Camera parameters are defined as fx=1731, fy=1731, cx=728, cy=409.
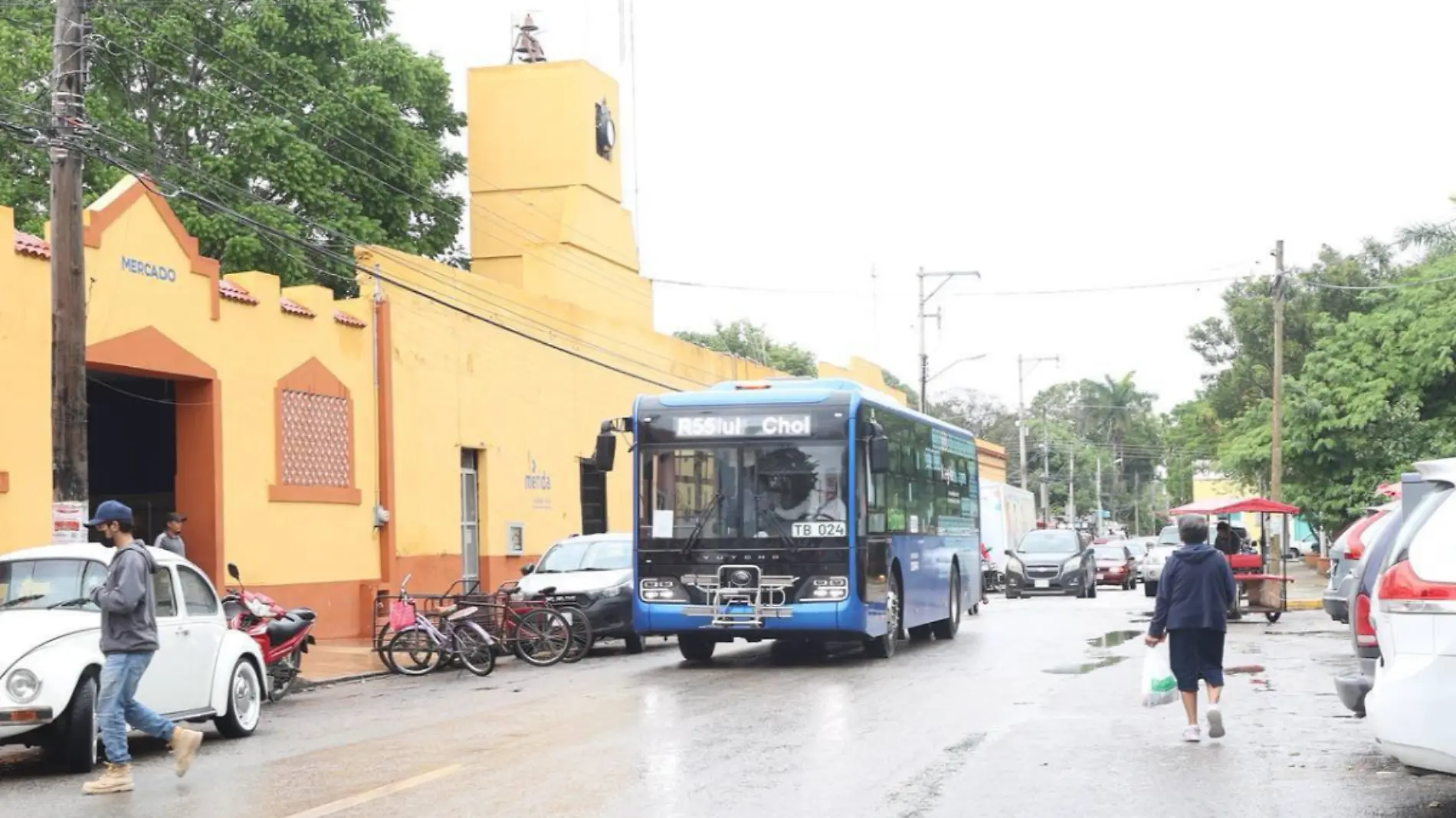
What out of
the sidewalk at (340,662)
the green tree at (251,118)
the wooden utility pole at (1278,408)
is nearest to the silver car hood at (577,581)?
the sidewalk at (340,662)

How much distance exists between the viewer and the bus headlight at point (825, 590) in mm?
18797

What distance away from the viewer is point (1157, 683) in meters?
12.2

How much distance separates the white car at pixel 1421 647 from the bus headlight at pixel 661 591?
11388 mm

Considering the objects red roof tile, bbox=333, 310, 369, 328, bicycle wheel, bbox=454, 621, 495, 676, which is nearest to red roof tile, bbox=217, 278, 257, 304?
red roof tile, bbox=333, 310, 369, 328

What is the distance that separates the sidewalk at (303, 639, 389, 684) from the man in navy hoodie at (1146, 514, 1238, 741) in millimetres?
10315

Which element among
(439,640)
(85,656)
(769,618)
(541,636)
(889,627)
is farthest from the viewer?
(541,636)

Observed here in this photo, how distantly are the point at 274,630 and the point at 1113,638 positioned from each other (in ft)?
39.2

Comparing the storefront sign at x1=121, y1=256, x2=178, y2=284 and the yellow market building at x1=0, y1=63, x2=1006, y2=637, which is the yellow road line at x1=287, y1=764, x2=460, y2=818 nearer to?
the yellow market building at x1=0, y1=63, x2=1006, y2=637

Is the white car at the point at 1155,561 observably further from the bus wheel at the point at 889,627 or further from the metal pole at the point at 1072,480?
the metal pole at the point at 1072,480

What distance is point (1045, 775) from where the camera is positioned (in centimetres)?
1038

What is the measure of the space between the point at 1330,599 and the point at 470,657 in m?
9.50

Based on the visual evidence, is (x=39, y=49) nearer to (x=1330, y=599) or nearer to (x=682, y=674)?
(x=682, y=674)

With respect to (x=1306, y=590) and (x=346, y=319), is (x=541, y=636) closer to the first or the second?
(x=346, y=319)

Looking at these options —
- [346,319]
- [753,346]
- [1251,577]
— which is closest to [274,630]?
[346,319]
